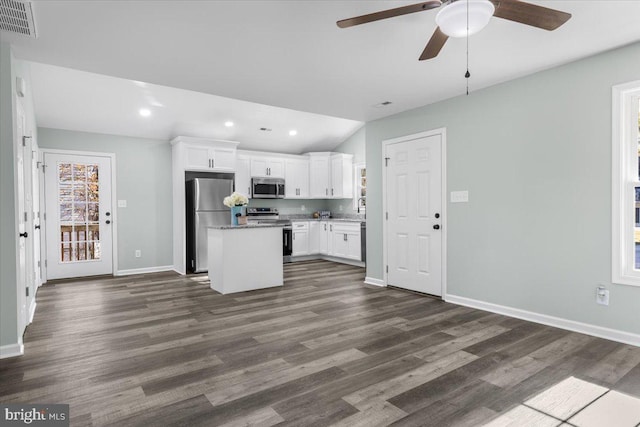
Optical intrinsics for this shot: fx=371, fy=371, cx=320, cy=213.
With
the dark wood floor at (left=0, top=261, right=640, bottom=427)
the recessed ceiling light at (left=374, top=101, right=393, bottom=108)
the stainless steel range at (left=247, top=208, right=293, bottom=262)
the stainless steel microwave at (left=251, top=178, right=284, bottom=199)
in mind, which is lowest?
the dark wood floor at (left=0, top=261, right=640, bottom=427)

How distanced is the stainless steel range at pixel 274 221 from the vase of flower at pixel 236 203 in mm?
2270

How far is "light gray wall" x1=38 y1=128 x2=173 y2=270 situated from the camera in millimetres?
6301

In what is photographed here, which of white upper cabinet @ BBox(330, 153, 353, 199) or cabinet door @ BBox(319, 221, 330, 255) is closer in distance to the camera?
cabinet door @ BBox(319, 221, 330, 255)

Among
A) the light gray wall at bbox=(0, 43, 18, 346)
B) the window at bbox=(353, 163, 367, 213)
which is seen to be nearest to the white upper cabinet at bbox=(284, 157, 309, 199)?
the window at bbox=(353, 163, 367, 213)

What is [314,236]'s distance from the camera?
26.2 ft

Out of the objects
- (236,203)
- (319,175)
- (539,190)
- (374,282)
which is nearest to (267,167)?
(319,175)

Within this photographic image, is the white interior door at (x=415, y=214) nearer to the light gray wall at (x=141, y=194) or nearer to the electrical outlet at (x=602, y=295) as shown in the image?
the electrical outlet at (x=602, y=295)

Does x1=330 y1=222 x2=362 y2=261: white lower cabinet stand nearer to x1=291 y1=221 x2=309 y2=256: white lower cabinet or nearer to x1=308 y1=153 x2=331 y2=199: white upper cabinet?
x1=291 y1=221 x2=309 y2=256: white lower cabinet

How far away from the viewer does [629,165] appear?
3006 millimetres

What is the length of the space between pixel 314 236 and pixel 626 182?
566 centimetres

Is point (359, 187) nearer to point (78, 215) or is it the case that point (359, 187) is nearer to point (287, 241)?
point (287, 241)

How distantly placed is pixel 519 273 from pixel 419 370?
1.83 metres

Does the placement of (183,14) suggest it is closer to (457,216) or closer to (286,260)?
(457,216)

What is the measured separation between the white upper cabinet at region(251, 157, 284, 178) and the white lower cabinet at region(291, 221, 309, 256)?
111 cm
